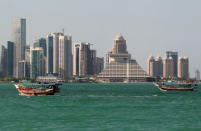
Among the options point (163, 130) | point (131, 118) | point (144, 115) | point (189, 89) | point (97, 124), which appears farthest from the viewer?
point (189, 89)

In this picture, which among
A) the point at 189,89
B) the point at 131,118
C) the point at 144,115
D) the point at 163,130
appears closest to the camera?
the point at 163,130

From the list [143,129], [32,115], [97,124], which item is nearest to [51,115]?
[32,115]

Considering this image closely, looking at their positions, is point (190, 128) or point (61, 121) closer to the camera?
point (190, 128)

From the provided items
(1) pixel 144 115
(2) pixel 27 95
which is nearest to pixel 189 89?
(2) pixel 27 95

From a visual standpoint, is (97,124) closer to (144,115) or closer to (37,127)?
(37,127)

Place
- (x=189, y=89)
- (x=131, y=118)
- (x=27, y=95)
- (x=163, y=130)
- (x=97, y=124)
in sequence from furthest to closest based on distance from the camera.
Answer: (x=189, y=89) < (x=27, y=95) < (x=131, y=118) < (x=97, y=124) < (x=163, y=130)

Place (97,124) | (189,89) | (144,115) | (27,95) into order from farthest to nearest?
(189,89), (27,95), (144,115), (97,124)

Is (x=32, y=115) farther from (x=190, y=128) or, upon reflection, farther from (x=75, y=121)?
(x=190, y=128)

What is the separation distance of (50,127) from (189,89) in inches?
5251

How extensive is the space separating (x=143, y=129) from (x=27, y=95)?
82.6 meters

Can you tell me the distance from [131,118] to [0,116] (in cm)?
2084

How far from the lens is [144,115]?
3297 inches

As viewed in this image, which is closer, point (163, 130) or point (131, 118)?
point (163, 130)

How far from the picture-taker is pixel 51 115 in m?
83.4
